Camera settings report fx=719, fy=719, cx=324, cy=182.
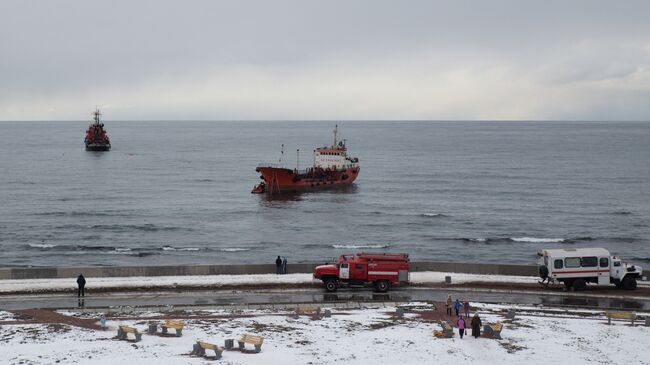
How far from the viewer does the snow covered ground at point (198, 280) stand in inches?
1497

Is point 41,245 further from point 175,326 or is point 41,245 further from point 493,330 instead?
point 493,330

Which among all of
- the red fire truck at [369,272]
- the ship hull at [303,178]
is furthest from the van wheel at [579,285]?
the ship hull at [303,178]

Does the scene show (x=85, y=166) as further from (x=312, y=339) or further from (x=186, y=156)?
(x=312, y=339)

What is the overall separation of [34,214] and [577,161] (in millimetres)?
127241

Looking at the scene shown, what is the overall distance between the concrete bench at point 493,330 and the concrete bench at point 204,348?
34.9ft

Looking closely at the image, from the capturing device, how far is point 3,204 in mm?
92938

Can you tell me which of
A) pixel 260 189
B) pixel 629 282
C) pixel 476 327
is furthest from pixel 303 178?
pixel 476 327

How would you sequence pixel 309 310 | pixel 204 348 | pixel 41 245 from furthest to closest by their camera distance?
pixel 41 245 < pixel 309 310 < pixel 204 348

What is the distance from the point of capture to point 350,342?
2794 centimetres

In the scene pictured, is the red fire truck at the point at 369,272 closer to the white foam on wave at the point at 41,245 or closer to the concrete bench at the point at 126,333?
the concrete bench at the point at 126,333

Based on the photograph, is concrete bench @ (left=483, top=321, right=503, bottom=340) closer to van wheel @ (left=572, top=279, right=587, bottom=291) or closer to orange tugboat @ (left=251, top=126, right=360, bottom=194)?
van wheel @ (left=572, top=279, right=587, bottom=291)

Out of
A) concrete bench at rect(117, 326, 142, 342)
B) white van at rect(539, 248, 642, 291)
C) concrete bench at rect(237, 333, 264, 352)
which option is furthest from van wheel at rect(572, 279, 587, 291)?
concrete bench at rect(117, 326, 142, 342)

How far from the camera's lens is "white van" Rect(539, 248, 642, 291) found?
3738 cm

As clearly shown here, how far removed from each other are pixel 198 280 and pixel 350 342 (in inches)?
563
